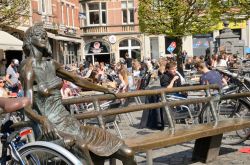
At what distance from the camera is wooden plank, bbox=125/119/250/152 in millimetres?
5112

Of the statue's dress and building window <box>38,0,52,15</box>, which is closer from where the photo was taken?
the statue's dress

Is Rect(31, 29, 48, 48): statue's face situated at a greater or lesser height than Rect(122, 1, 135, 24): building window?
lesser

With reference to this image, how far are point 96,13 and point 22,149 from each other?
46450 mm

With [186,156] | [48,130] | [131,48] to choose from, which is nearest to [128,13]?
[131,48]

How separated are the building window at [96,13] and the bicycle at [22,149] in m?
45.9

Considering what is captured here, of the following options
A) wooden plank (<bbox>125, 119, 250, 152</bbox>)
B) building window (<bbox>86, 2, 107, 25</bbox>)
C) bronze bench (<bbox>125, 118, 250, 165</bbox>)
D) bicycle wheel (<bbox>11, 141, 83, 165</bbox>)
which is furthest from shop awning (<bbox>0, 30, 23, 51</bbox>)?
building window (<bbox>86, 2, 107, 25</bbox>)

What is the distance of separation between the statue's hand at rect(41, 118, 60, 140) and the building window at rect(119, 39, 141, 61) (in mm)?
43812

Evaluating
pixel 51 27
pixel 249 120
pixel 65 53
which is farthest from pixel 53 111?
pixel 65 53

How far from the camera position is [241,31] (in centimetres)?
4544

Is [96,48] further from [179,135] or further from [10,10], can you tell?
[179,135]

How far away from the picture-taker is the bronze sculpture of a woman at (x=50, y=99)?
13.9 feet

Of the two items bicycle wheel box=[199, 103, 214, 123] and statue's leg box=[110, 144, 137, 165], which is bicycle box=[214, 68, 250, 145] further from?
statue's leg box=[110, 144, 137, 165]

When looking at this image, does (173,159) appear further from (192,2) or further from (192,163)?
(192,2)

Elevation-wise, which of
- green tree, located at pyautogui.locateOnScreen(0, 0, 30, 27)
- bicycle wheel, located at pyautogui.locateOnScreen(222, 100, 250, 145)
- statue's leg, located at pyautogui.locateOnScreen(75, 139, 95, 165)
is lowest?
bicycle wheel, located at pyautogui.locateOnScreen(222, 100, 250, 145)
